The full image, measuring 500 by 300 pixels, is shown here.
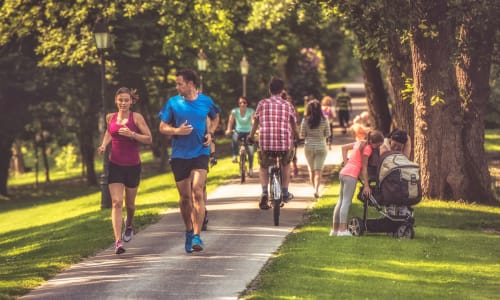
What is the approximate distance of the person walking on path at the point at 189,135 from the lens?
12.5 metres

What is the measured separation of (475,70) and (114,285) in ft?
41.3

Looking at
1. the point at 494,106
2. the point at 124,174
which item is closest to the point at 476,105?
the point at 124,174

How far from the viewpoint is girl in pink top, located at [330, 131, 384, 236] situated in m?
14.3

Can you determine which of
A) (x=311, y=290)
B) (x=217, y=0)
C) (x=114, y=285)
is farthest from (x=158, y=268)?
(x=217, y=0)

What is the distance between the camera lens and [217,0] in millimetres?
29516

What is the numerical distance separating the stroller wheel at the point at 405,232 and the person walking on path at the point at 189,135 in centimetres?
320

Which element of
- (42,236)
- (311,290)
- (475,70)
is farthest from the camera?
(475,70)

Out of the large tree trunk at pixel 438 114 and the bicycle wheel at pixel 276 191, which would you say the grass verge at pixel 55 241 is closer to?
the bicycle wheel at pixel 276 191

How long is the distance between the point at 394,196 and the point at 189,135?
10.5 feet

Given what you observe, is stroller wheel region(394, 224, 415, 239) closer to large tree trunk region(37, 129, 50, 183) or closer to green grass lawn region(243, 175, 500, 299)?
green grass lawn region(243, 175, 500, 299)

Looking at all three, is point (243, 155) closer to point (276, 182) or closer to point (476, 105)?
point (476, 105)

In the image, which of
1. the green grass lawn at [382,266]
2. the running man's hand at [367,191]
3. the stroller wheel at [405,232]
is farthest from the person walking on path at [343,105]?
the running man's hand at [367,191]

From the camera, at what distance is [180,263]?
12109 mm

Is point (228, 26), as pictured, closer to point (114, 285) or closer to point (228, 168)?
point (228, 168)
